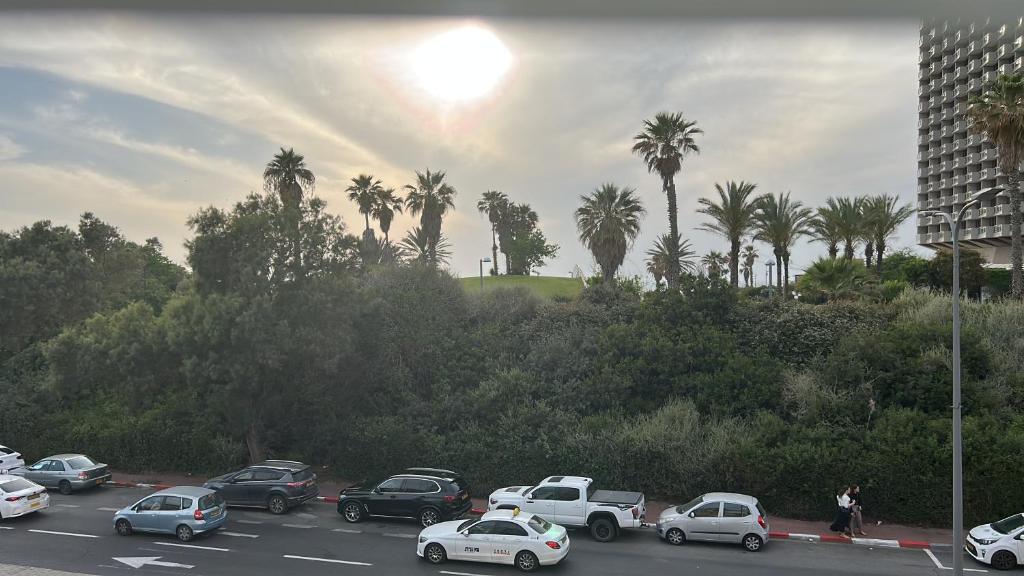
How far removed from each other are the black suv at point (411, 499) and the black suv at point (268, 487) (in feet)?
5.79

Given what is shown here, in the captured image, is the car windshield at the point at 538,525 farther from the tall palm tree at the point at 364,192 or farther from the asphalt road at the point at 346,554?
the tall palm tree at the point at 364,192

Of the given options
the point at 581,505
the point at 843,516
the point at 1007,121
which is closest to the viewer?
the point at 581,505

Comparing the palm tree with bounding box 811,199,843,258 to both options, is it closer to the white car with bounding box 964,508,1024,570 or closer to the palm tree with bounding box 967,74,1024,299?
the palm tree with bounding box 967,74,1024,299

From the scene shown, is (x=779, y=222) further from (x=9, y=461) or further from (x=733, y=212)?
(x=9, y=461)

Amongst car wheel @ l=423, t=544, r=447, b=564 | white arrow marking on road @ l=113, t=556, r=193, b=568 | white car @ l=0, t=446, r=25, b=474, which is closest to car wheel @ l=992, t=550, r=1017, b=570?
car wheel @ l=423, t=544, r=447, b=564

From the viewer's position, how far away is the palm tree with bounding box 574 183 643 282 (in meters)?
48.5

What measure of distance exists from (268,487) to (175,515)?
10.7ft

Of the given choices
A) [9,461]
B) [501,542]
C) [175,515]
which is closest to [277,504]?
[175,515]

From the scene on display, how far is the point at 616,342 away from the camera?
2983cm

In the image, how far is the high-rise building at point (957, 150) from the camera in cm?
7081

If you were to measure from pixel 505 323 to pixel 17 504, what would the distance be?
69.0 ft

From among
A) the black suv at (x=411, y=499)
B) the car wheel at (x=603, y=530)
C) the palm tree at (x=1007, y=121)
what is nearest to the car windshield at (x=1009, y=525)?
the car wheel at (x=603, y=530)

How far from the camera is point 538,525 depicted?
17.2m

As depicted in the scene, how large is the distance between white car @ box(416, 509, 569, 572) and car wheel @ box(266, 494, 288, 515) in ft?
21.5
